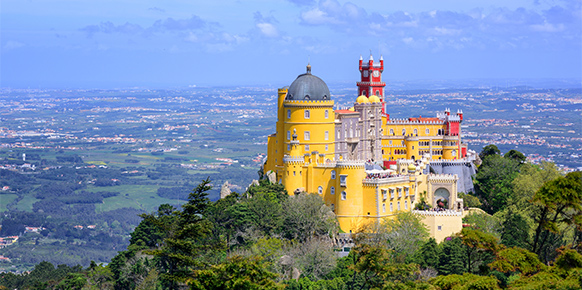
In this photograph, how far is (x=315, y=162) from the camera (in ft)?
284

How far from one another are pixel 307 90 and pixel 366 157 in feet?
40.6

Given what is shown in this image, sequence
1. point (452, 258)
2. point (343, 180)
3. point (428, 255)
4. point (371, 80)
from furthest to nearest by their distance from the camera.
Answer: point (371, 80) → point (343, 180) → point (428, 255) → point (452, 258)

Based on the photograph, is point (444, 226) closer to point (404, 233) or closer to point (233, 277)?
point (404, 233)

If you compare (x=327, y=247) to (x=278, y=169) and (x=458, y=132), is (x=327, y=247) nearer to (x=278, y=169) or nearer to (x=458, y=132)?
(x=278, y=169)

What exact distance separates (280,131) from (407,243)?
70.2 feet

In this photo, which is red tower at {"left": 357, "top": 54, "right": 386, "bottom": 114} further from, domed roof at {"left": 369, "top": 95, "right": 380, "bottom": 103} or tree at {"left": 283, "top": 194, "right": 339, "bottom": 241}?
tree at {"left": 283, "top": 194, "right": 339, "bottom": 241}

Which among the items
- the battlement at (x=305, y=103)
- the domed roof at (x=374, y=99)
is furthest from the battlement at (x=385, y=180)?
the domed roof at (x=374, y=99)

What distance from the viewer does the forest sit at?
56.9 meters

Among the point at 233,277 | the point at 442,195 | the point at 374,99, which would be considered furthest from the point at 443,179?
the point at 233,277

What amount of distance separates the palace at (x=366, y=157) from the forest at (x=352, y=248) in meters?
1.96

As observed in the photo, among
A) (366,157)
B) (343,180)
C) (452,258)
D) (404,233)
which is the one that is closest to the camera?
(452,258)

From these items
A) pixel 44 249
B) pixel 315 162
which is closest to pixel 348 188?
pixel 315 162

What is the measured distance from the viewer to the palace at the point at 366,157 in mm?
82562

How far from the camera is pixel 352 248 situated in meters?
67.0
